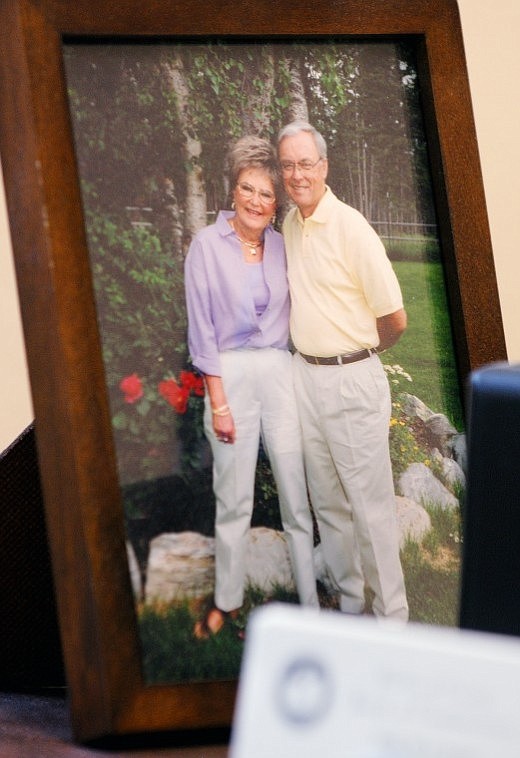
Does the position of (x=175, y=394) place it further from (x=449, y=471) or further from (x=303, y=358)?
(x=449, y=471)

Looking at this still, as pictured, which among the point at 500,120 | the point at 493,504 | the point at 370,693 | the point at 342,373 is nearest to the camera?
the point at 370,693

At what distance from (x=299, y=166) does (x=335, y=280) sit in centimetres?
12

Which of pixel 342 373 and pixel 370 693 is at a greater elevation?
pixel 342 373

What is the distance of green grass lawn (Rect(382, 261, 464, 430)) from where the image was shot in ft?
3.58

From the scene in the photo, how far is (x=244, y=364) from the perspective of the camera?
3.34 feet

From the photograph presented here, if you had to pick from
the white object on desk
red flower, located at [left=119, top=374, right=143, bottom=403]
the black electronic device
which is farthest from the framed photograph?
the white object on desk

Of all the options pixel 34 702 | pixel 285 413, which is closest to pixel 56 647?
pixel 34 702

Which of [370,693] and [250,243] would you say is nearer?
[370,693]

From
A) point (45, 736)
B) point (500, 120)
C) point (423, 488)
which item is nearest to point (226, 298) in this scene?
point (423, 488)

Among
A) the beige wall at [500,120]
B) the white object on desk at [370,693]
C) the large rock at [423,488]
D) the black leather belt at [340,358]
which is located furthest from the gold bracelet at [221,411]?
the beige wall at [500,120]

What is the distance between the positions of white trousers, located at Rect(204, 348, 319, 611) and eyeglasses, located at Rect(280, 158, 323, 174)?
0.19 m

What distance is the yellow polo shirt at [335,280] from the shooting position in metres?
1.05

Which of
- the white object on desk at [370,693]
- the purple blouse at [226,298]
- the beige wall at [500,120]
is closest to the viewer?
the white object on desk at [370,693]

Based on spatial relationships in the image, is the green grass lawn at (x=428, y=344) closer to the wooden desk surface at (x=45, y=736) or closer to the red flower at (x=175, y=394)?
the red flower at (x=175, y=394)
